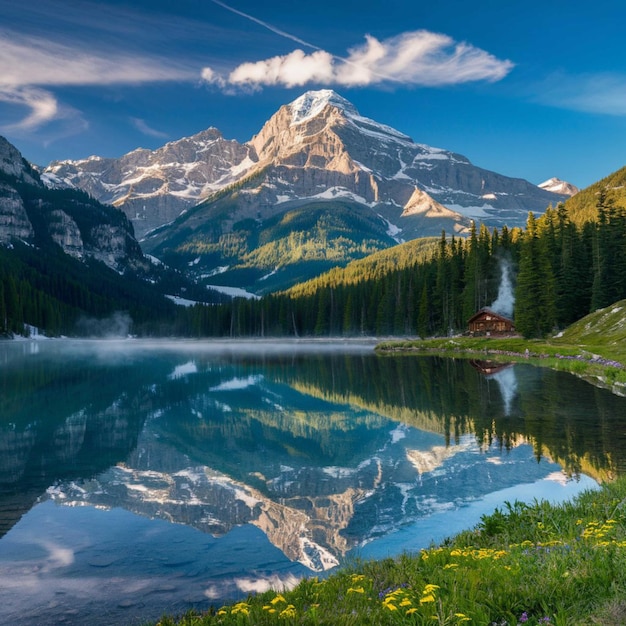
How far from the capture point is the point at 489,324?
9781 cm

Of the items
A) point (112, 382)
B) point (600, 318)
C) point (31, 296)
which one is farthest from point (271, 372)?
point (31, 296)

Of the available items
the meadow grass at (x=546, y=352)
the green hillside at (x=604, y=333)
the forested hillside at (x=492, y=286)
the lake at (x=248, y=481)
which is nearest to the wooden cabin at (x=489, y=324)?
the forested hillside at (x=492, y=286)

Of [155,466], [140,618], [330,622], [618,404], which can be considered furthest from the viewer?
[618,404]

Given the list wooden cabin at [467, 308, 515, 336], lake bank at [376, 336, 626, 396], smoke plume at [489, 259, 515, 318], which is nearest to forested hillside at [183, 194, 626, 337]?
smoke plume at [489, 259, 515, 318]

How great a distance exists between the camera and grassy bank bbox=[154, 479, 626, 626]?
21.2ft

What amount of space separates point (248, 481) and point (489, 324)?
87161 millimetres

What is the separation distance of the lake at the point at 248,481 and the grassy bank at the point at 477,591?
222 cm

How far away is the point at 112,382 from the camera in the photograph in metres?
49.8

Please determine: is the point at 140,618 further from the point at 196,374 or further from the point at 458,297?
the point at 458,297

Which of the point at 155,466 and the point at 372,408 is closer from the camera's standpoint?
the point at 155,466

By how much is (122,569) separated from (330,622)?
20.0 ft

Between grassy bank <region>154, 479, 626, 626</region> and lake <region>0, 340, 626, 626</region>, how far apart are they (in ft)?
7.27

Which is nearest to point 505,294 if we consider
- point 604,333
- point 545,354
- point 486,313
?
point 486,313

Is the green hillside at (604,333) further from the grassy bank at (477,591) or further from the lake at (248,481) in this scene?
the grassy bank at (477,591)
